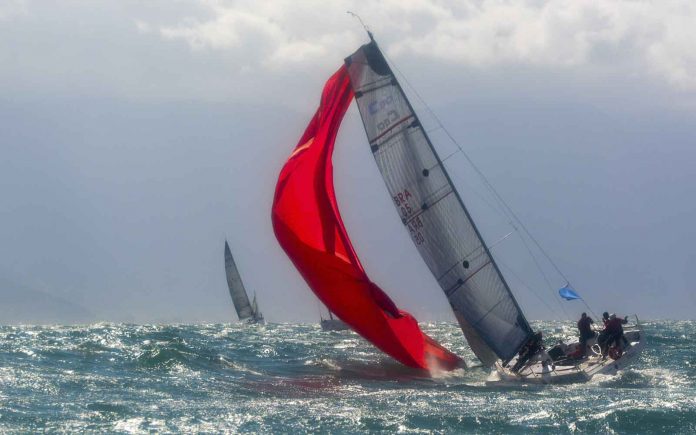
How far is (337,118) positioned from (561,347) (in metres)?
8.13

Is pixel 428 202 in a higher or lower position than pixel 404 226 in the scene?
higher

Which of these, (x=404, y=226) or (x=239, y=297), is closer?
(x=404, y=226)

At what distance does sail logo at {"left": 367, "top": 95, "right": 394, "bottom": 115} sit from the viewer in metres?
23.0

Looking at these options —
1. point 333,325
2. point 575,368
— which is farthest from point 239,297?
point 575,368

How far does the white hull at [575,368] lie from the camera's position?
2203 centimetres

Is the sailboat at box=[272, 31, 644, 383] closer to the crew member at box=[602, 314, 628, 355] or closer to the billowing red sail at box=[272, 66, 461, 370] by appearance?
the billowing red sail at box=[272, 66, 461, 370]

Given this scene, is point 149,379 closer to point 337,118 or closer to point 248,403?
point 248,403

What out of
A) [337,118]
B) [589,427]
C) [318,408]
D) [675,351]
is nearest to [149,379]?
[318,408]

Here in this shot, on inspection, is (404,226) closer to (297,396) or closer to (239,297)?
(297,396)

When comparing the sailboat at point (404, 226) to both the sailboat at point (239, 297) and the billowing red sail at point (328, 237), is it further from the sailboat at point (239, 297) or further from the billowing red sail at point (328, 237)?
the sailboat at point (239, 297)

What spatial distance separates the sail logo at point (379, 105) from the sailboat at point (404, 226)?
2 centimetres

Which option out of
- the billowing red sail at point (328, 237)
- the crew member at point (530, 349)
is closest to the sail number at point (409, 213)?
the billowing red sail at point (328, 237)

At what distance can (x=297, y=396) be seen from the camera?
65.2 ft

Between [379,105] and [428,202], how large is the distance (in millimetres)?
2549
